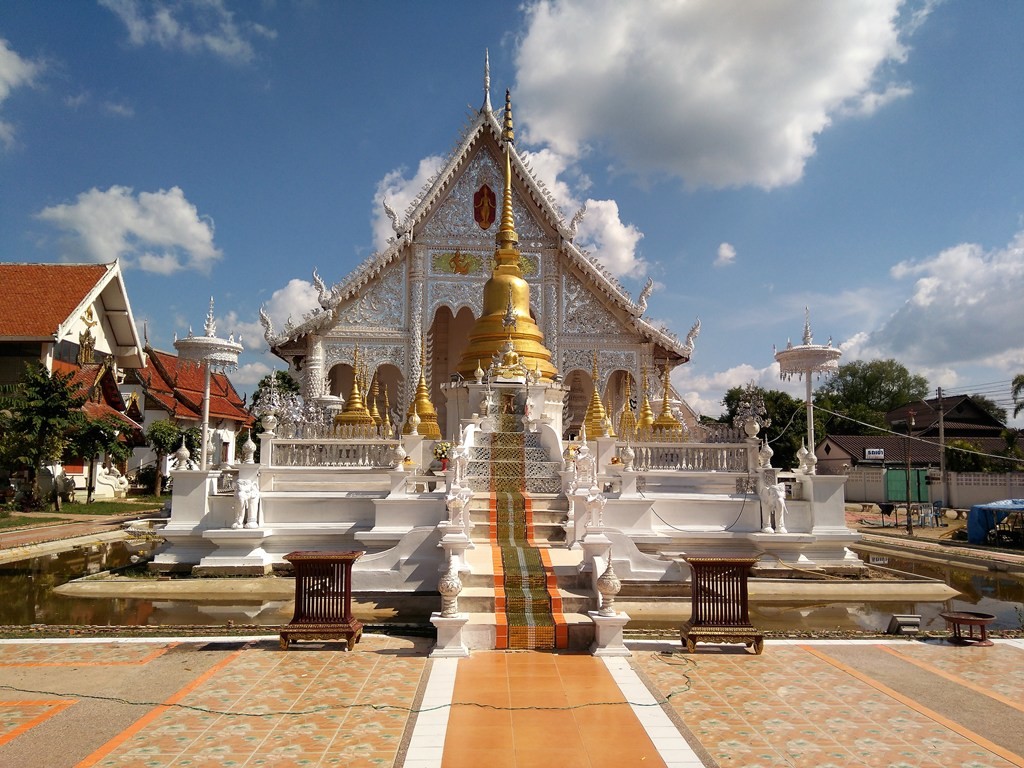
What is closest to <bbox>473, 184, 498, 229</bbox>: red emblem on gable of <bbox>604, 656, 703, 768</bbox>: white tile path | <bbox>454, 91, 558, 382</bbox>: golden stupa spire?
<bbox>454, 91, 558, 382</bbox>: golden stupa spire

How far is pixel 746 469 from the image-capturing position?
39.2ft

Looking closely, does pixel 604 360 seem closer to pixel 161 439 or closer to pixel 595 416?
pixel 595 416

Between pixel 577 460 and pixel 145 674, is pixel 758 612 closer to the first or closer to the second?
pixel 577 460

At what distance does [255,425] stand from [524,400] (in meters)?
24.9

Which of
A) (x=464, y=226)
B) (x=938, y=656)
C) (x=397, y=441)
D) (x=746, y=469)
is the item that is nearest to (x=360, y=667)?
(x=938, y=656)

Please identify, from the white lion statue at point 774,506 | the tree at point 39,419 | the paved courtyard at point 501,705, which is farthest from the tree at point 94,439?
the white lion statue at point 774,506

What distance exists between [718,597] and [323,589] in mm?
3542

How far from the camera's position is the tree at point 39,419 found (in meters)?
17.7

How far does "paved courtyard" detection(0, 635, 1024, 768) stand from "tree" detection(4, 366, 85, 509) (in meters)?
13.4

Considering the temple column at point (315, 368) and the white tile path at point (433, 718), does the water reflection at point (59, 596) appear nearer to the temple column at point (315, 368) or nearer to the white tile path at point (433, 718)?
the white tile path at point (433, 718)

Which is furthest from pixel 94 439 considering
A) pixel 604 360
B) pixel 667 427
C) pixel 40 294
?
pixel 667 427

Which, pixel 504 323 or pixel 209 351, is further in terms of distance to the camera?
pixel 504 323

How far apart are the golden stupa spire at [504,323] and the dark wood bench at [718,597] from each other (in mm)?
8445

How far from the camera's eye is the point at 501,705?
197 inches
